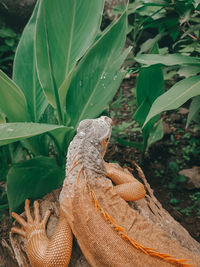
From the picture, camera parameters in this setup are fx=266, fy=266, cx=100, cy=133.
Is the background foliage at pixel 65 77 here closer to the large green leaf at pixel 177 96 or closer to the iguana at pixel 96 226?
the large green leaf at pixel 177 96

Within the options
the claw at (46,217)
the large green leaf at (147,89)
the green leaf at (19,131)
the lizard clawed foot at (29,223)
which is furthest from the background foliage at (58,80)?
the large green leaf at (147,89)

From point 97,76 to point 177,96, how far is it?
736mm

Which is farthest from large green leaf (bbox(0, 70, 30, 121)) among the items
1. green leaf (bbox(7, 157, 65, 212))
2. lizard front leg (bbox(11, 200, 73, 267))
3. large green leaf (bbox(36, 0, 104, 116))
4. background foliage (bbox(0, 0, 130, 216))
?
lizard front leg (bbox(11, 200, 73, 267))

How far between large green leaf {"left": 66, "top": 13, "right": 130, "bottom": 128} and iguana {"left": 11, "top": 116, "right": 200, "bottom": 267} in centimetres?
35

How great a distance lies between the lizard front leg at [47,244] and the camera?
5.63 ft

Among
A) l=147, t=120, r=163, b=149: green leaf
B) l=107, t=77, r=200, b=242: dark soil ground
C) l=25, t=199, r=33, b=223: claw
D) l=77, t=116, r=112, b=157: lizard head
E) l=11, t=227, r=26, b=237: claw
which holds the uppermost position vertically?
l=77, t=116, r=112, b=157: lizard head

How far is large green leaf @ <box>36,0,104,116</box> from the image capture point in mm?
2131

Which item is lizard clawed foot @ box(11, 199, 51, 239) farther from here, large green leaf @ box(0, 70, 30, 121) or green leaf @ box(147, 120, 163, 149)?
green leaf @ box(147, 120, 163, 149)

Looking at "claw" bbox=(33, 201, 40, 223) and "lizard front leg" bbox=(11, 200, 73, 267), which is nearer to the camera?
"lizard front leg" bbox=(11, 200, 73, 267)

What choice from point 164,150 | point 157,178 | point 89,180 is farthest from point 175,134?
point 89,180

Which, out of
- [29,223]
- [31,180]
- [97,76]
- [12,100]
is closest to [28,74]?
[12,100]

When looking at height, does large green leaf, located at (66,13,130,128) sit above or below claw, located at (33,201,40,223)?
above

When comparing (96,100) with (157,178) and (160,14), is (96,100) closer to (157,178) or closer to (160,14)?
(160,14)

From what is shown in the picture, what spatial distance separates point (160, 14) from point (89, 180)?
1918 mm
